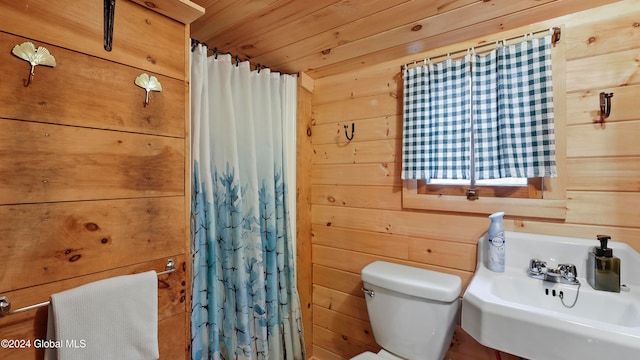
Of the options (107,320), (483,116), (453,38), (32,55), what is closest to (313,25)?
(453,38)

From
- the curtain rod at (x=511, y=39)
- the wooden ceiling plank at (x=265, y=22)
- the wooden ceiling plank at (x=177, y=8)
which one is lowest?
the curtain rod at (x=511, y=39)

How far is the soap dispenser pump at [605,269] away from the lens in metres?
0.99

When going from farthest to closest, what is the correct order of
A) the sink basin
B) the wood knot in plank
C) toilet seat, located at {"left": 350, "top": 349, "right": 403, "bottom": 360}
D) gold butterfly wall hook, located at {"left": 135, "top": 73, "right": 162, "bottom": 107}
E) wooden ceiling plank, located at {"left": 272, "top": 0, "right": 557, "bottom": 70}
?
toilet seat, located at {"left": 350, "top": 349, "right": 403, "bottom": 360}, wooden ceiling plank, located at {"left": 272, "top": 0, "right": 557, "bottom": 70}, gold butterfly wall hook, located at {"left": 135, "top": 73, "right": 162, "bottom": 107}, the wood knot in plank, the sink basin

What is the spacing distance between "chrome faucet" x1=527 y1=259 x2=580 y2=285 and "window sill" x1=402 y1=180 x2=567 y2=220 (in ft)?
0.64

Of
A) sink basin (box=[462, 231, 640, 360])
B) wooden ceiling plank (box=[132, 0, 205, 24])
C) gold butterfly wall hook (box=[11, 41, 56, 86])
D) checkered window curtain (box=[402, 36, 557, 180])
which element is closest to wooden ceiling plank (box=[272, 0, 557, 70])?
checkered window curtain (box=[402, 36, 557, 180])

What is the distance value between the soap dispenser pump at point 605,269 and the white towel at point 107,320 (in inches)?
62.2

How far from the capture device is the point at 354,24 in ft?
4.10

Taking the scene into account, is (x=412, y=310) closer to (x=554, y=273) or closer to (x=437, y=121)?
(x=554, y=273)

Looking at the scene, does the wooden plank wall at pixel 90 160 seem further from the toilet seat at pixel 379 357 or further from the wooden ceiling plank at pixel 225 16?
the toilet seat at pixel 379 357

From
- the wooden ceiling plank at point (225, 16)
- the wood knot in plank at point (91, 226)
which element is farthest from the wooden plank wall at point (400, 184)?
the wood knot in plank at point (91, 226)

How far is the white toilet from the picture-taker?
117 centimetres

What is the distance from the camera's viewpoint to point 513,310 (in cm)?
85

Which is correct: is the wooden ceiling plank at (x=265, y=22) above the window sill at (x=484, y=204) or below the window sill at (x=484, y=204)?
above

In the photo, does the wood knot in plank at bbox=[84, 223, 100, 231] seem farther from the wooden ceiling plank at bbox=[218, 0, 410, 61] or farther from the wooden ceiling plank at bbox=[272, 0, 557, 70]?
the wooden ceiling plank at bbox=[272, 0, 557, 70]
